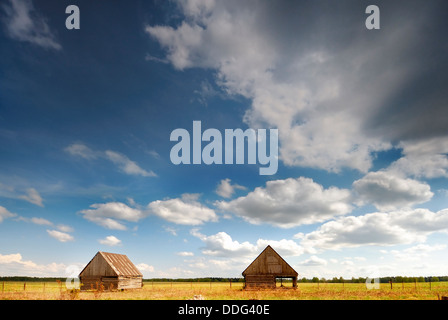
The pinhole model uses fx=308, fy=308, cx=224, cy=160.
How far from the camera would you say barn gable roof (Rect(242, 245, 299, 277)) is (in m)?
38.8

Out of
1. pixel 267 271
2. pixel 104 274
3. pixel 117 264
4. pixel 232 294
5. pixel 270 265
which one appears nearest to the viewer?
pixel 232 294

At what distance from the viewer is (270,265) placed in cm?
3919

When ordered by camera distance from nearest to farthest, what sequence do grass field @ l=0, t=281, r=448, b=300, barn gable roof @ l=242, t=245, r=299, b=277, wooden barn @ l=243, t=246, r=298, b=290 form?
grass field @ l=0, t=281, r=448, b=300 < wooden barn @ l=243, t=246, r=298, b=290 < barn gable roof @ l=242, t=245, r=299, b=277

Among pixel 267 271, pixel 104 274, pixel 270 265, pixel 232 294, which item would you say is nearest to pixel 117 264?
pixel 104 274

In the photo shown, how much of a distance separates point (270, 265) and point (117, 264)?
20601 millimetres

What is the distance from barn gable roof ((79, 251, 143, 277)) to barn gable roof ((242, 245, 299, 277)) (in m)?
16.3

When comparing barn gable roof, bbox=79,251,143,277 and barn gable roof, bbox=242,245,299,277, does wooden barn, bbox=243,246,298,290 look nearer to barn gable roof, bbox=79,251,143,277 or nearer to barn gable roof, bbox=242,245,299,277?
barn gable roof, bbox=242,245,299,277

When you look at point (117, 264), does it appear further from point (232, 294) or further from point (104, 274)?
point (232, 294)

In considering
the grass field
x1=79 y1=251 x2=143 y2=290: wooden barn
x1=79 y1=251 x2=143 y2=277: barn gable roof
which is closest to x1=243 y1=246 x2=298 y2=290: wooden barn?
the grass field

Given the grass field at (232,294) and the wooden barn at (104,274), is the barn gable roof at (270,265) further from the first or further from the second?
the wooden barn at (104,274)
